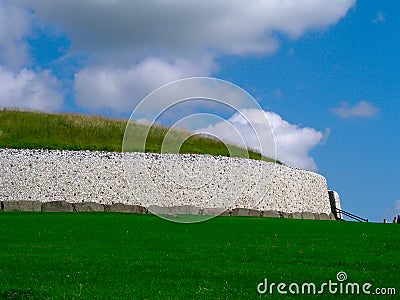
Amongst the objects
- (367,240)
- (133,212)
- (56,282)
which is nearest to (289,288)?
(56,282)

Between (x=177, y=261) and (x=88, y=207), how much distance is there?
2297 centimetres

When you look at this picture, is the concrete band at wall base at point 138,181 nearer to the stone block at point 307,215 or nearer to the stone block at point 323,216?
the stone block at point 307,215

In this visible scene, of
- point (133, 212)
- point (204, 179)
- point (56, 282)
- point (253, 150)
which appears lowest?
point (56, 282)

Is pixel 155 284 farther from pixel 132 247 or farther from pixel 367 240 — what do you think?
pixel 367 240

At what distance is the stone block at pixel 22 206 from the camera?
1512 inches

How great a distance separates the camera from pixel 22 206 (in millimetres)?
38656

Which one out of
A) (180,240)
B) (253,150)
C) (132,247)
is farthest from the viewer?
(253,150)

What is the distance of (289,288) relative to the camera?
44.7 feet

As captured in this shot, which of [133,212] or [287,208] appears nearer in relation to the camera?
[133,212]

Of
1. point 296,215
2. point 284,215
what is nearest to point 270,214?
point 284,215

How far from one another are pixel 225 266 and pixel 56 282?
4.30 m

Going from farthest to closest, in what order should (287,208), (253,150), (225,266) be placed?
(253,150), (287,208), (225,266)

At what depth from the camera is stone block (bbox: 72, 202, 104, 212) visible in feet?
126

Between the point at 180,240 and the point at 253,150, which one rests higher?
the point at 253,150
